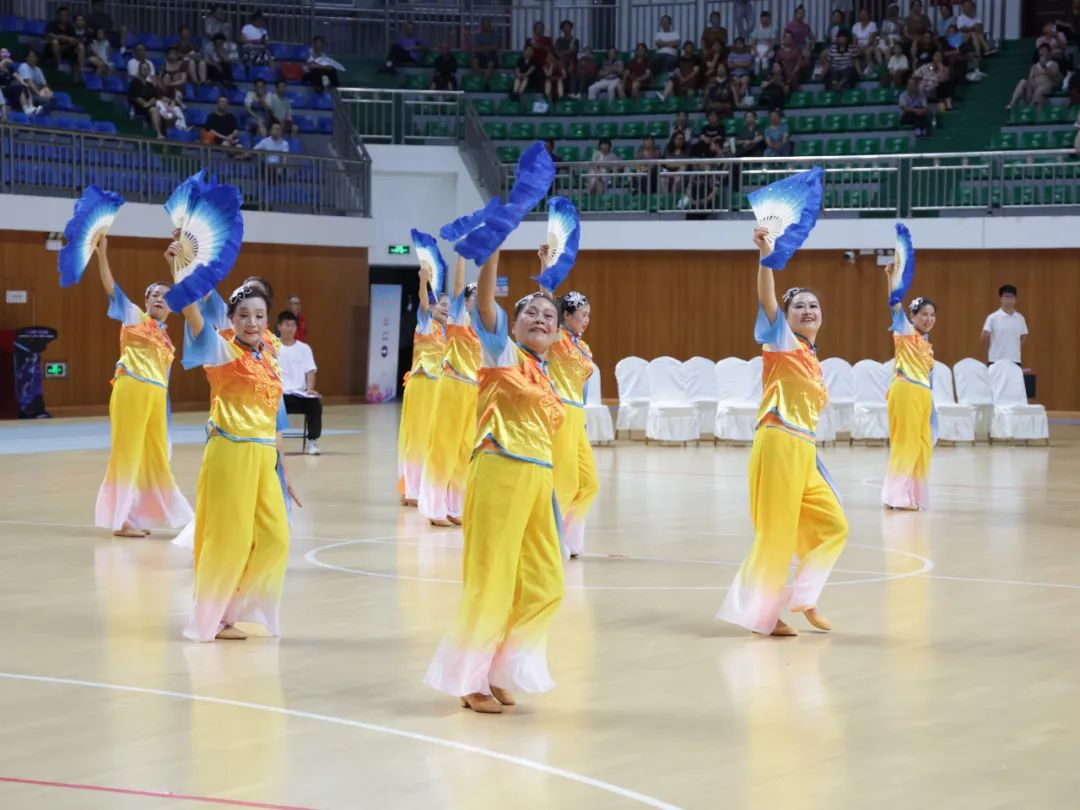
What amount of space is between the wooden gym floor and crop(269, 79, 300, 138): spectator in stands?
51.1ft

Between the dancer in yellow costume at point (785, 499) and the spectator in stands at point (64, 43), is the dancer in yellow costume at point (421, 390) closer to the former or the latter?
the dancer in yellow costume at point (785, 499)

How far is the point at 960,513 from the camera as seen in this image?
1397 centimetres

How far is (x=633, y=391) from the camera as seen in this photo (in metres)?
22.2

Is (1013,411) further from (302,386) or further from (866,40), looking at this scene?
(866,40)

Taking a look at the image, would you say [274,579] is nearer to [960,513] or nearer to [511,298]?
[960,513]

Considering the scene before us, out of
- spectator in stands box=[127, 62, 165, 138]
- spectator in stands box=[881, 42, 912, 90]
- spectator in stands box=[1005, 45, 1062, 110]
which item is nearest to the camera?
spectator in stands box=[127, 62, 165, 138]

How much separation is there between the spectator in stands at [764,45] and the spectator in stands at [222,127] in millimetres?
9483

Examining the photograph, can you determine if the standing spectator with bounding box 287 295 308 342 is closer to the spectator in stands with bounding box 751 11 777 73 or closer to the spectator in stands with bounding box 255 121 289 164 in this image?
the spectator in stands with bounding box 255 121 289 164

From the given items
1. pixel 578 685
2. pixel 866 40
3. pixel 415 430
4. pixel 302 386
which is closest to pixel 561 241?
pixel 578 685

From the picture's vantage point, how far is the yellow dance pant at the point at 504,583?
641 centimetres

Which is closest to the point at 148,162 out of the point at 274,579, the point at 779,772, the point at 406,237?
the point at 406,237

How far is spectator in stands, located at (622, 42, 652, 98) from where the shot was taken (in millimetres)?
29875

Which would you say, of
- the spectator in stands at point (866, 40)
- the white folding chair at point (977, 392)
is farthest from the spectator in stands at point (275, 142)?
the white folding chair at point (977, 392)

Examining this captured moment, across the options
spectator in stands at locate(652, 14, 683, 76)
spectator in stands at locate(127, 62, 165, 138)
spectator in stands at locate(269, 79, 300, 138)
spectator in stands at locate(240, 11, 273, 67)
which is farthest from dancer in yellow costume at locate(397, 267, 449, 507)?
spectator in stands at locate(652, 14, 683, 76)
